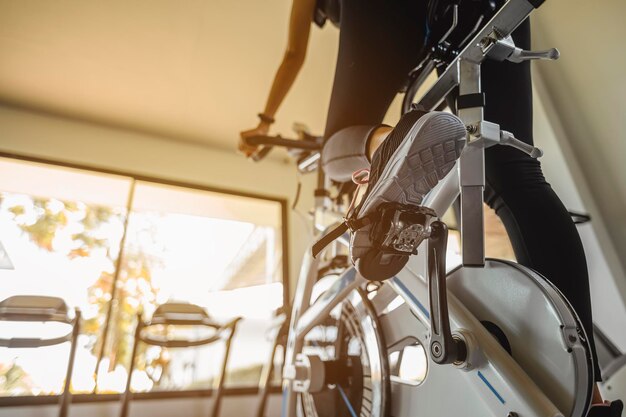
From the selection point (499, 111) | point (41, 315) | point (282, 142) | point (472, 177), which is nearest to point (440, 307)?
point (472, 177)

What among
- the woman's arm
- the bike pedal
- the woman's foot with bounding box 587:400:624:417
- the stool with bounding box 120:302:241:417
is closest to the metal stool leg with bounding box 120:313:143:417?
the stool with bounding box 120:302:241:417

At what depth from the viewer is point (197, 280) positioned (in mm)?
3477

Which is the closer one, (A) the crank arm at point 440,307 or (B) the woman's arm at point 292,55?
(A) the crank arm at point 440,307

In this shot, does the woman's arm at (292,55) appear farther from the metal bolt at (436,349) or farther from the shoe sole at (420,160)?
the metal bolt at (436,349)

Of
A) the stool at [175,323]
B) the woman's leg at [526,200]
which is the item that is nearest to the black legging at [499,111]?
the woman's leg at [526,200]

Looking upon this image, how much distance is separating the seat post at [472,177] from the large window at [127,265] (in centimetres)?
248

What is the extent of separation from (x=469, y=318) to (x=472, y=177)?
234mm

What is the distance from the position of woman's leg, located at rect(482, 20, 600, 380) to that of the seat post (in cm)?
8

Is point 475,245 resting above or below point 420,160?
below

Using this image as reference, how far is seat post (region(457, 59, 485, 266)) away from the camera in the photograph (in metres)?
0.67

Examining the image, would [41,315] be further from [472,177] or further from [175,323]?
[472,177]

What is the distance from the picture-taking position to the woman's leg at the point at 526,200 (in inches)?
26.1

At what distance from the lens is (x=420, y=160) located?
61 centimetres

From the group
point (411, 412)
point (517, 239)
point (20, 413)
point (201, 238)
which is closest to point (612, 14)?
point (517, 239)
